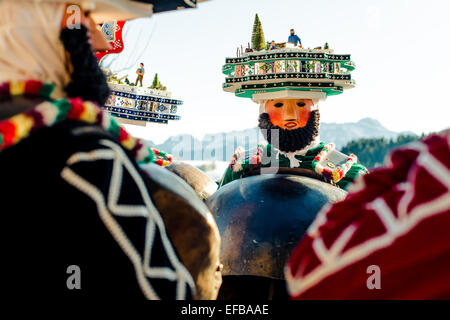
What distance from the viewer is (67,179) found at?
44.1 inches

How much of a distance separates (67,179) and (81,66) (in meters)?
0.39

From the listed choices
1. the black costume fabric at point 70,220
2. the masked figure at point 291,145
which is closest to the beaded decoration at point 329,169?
the masked figure at point 291,145

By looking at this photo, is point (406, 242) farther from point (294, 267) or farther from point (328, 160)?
point (328, 160)

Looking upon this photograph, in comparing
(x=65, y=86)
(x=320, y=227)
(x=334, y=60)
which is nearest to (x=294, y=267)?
(x=320, y=227)

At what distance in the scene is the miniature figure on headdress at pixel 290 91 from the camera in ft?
13.5

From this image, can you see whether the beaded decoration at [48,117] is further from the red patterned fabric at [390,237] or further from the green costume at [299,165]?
the green costume at [299,165]

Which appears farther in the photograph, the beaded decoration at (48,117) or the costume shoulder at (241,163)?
the costume shoulder at (241,163)

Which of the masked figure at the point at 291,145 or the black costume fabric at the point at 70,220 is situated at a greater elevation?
the masked figure at the point at 291,145

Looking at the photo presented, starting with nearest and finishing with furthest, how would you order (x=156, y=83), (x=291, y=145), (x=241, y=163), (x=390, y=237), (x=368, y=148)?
1. (x=390, y=237)
2. (x=241, y=163)
3. (x=291, y=145)
4. (x=156, y=83)
5. (x=368, y=148)

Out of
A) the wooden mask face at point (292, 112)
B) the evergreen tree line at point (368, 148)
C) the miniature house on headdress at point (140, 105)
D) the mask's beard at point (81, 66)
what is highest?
the evergreen tree line at point (368, 148)

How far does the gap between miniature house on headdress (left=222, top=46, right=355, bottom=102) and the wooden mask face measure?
0.12 meters

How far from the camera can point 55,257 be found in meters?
1.11

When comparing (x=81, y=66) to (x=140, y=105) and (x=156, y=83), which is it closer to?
(x=140, y=105)

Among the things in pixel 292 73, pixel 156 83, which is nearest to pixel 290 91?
pixel 292 73
